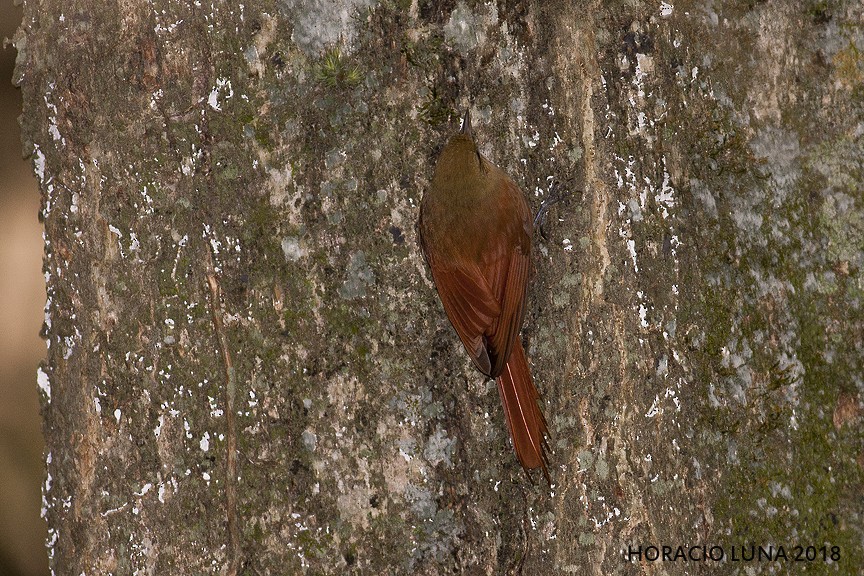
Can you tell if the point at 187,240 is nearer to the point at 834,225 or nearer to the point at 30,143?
the point at 30,143

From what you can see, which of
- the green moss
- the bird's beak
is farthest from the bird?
the green moss

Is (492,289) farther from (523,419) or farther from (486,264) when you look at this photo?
(523,419)

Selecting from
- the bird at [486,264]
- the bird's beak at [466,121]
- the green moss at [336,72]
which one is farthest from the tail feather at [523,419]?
the green moss at [336,72]

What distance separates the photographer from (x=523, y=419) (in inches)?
75.6

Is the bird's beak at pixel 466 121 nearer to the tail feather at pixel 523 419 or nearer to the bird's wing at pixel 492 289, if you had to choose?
the bird's wing at pixel 492 289

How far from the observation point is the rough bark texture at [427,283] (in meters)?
1.94

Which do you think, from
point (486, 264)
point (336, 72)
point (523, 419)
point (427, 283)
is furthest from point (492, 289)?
point (336, 72)

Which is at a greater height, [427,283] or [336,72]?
[336,72]

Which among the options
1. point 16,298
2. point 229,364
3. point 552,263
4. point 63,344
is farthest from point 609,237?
point 16,298

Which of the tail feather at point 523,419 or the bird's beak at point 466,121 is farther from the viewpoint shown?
the bird's beak at point 466,121

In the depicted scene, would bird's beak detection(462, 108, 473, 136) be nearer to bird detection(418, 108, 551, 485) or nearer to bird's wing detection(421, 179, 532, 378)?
bird detection(418, 108, 551, 485)

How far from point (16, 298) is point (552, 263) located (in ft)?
9.97

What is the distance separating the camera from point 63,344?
2113mm

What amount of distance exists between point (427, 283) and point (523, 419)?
14.2 inches
